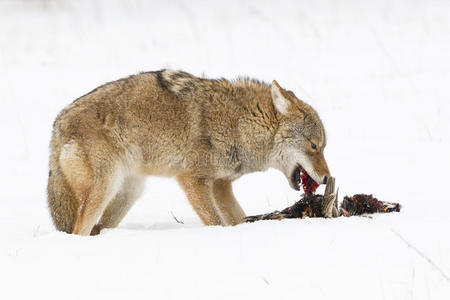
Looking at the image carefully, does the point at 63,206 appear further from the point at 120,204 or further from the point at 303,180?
the point at 303,180

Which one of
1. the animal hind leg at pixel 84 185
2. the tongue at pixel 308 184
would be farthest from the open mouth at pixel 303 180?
the animal hind leg at pixel 84 185

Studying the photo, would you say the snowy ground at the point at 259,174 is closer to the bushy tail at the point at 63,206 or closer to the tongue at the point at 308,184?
the bushy tail at the point at 63,206

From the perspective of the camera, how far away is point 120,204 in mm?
5867

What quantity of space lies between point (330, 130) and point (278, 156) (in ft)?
12.2

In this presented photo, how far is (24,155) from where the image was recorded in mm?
8586

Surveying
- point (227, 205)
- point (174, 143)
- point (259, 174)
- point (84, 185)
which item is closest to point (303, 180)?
point (227, 205)

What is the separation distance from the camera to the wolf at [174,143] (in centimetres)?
520

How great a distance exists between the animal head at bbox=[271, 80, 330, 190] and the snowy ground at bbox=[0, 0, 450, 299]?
29.1 inches

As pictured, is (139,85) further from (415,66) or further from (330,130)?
(415,66)

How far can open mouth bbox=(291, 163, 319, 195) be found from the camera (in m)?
5.67

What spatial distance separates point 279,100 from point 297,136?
37 cm

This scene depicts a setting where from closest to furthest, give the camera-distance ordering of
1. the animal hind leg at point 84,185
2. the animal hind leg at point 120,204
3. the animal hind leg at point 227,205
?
the animal hind leg at point 84,185
the animal hind leg at point 227,205
the animal hind leg at point 120,204

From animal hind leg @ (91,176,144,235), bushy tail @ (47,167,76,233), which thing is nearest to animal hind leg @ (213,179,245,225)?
animal hind leg @ (91,176,144,235)

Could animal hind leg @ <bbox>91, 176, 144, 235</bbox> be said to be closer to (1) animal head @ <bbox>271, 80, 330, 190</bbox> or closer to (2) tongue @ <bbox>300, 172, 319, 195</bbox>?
(1) animal head @ <bbox>271, 80, 330, 190</bbox>
